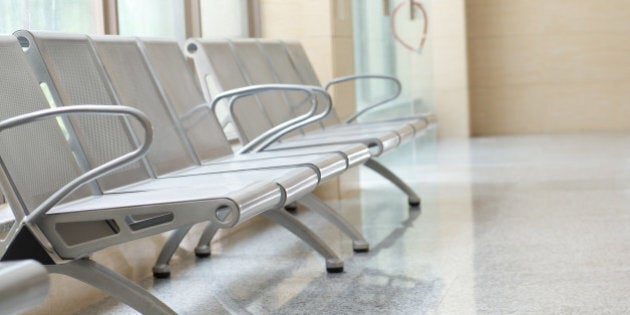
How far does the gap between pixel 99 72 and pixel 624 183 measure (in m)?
4.32

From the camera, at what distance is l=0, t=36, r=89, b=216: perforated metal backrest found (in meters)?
3.01

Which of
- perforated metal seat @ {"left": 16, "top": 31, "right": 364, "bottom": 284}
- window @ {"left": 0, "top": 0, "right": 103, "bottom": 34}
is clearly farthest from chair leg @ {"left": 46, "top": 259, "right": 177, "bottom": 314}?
window @ {"left": 0, "top": 0, "right": 103, "bottom": 34}

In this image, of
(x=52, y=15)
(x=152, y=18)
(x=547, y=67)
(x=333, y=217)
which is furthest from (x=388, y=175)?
(x=547, y=67)

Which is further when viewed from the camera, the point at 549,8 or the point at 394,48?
the point at 549,8

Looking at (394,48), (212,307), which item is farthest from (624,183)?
(212,307)

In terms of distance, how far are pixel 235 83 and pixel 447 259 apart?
1407 mm

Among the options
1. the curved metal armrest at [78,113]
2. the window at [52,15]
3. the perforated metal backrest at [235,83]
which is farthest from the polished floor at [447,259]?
the window at [52,15]

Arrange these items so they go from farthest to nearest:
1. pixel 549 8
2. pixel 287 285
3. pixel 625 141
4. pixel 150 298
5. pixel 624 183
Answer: pixel 549 8 < pixel 625 141 < pixel 624 183 < pixel 287 285 < pixel 150 298

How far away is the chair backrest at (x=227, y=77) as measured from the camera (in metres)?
5.09

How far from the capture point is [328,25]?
7203 millimetres

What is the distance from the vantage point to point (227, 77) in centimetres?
523

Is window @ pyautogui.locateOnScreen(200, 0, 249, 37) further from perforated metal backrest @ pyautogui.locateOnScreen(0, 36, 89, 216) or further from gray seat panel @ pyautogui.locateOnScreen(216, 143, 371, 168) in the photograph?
perforated metal backrest @ pyautogui.locateOnScreen(0, 36, 89, 216)

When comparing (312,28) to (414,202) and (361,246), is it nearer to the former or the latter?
(414,202)

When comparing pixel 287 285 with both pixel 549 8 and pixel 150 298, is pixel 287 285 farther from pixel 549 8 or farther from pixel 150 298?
pixel 549 8
